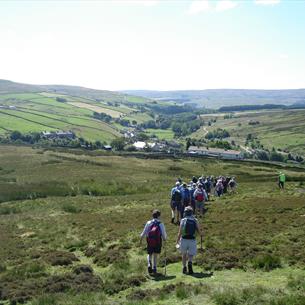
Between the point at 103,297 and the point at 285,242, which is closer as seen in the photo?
the point at 103,297

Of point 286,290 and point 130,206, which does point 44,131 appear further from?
point 286,290

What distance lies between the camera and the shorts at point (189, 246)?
14047mm

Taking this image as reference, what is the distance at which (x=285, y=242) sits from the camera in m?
17.6

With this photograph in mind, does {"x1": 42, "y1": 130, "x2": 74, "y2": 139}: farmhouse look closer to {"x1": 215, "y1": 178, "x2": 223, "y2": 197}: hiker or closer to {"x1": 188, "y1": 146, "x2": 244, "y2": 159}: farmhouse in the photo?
{"x1": 188, "y1": 146, "x2": 244, "y2": 159}: farmhouse

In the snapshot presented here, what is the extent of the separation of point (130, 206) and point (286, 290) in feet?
78.0

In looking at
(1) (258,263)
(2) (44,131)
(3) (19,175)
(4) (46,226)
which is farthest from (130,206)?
(2) (44,131)

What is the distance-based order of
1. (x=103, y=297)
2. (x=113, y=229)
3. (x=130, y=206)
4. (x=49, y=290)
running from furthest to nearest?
(x=130, y=206) < (x=113, y=229) < (x=49, y=290) < (x=103, y=297)

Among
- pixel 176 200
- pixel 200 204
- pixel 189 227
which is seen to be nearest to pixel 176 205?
pixel 176 200

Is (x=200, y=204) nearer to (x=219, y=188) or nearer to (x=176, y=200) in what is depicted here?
(x=176, y=200)

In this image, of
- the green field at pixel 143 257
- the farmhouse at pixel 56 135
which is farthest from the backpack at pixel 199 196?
the farmhouse at pixel 56 135

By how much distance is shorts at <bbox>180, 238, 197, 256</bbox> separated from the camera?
46.1 feet

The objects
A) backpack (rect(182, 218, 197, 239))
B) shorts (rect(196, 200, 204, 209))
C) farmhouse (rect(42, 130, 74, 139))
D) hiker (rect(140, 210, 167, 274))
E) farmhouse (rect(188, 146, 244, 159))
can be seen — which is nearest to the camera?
backpack (rect(182, 218, 197, 239))

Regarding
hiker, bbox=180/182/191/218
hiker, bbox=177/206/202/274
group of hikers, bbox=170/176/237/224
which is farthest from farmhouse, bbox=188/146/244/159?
hiker, bbox=177/206/202/274

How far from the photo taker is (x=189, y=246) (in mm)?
14055
